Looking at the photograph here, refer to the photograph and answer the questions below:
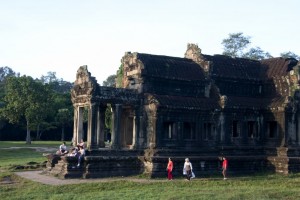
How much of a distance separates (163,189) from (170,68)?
9.39 meters

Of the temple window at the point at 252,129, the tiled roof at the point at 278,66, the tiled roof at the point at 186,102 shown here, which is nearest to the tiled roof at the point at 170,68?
the tiled roof at the point at 186,102

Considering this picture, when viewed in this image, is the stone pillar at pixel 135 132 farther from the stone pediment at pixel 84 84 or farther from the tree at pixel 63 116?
the tree at pixel 63 116

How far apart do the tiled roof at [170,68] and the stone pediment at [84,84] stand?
3092 millimetres

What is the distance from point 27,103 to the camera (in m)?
50.2

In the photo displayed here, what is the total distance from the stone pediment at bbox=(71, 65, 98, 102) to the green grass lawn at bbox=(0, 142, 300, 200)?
5680mm

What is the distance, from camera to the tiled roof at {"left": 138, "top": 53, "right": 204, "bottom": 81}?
2552cm

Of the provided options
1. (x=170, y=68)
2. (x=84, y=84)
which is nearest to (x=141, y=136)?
(x=84, y=84)

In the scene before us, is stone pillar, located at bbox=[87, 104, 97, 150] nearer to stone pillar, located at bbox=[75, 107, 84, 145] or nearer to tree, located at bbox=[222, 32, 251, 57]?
stone pillar, located at bbox=[75, 107, 84, 145]

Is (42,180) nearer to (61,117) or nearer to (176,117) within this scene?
(176,117)

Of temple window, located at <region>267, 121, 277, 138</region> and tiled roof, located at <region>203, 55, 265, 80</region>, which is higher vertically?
tiled roof, located at <region>203, 55, 265, 80</region>

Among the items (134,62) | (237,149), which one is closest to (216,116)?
(237,149)

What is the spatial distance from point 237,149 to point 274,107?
11.6 feet

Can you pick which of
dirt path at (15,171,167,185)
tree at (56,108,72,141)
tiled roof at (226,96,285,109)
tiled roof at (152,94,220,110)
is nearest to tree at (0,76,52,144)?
tree at (56,108,72,141)

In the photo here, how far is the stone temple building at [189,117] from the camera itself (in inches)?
939
